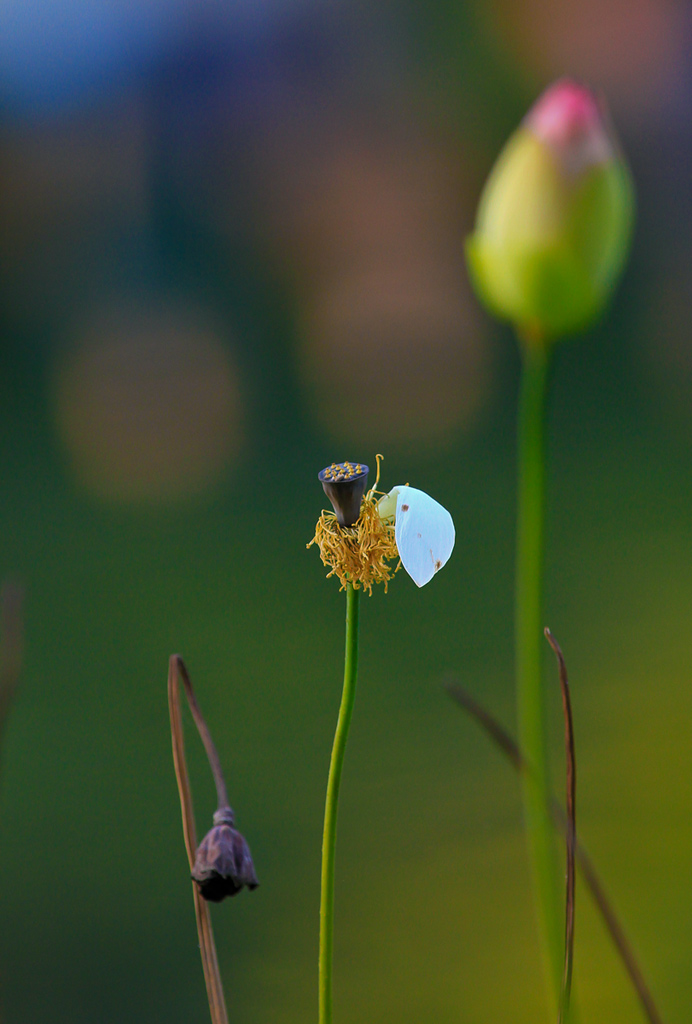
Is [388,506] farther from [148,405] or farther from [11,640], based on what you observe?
[148,405]

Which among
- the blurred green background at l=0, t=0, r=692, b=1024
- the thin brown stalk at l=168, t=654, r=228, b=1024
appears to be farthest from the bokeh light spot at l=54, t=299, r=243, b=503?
the thin brown stalk at l=168, t=654, r=228, b=1024

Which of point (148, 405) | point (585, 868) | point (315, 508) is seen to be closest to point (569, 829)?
point (585, 868)

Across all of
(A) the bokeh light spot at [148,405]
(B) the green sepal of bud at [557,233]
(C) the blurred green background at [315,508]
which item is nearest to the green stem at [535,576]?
(B) the green sepal of bud at [557,233]

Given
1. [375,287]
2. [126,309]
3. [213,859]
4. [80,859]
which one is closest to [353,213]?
[375,287]

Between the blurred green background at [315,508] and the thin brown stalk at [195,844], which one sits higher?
the blurred green background at [315,508]

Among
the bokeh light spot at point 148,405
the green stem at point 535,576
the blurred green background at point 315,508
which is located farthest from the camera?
the bokeh light spot at point 148,405

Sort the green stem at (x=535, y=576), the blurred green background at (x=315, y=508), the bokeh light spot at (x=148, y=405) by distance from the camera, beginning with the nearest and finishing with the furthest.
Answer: the green stem at (x=535, y=576) < the blurred green background at (x=315, y=508) < the bokeh light spot at (x=148, y=405)

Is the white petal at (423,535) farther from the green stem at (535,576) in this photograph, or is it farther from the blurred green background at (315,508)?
the blurred green background at (315,508)
